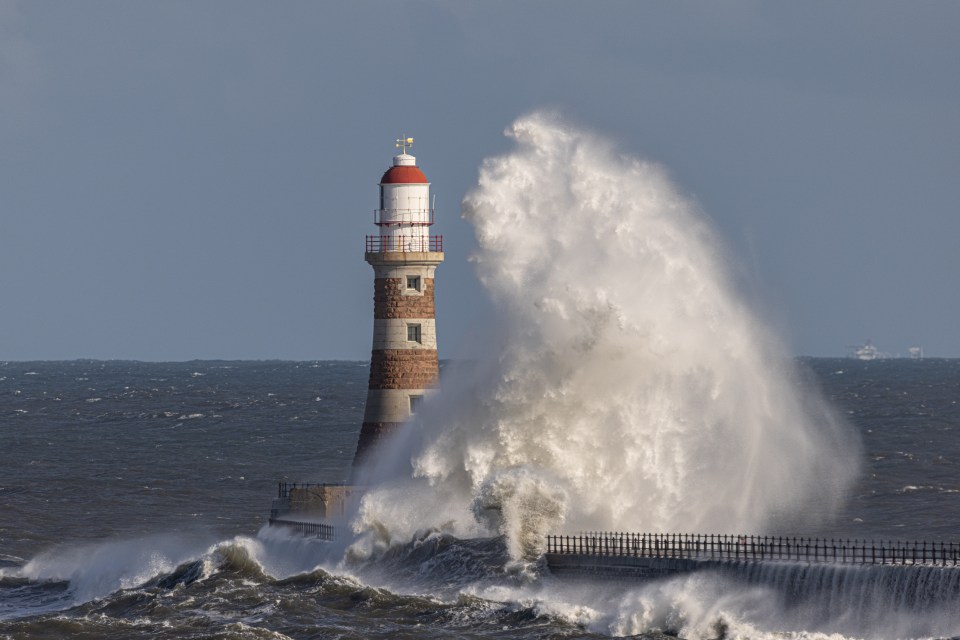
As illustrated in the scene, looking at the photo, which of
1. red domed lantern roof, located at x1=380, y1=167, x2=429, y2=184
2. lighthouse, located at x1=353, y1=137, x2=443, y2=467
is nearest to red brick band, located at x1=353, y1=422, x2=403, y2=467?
lighthouse, located at x1=353, y1=137, x2=443, y2=467

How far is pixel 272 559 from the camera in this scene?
4697 centimetres

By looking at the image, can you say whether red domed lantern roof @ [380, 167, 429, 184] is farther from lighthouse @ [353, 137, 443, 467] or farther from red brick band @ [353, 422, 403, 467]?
red brick band @ [353, 422, 403, 467]

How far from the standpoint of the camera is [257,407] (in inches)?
5187

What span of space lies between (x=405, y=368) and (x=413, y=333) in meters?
0.85

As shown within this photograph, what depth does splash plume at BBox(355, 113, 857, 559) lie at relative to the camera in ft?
141

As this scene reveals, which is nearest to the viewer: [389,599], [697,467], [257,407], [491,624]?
[491,624]

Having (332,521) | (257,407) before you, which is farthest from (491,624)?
(257,407)

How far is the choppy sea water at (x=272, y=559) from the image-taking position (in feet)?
119

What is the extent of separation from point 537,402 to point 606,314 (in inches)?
99.3

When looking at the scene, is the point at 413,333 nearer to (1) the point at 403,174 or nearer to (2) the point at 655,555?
(1) the point at 403,174

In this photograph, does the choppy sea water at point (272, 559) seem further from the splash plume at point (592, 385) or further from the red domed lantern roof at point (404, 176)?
the red domed lantern roof at point (404, 176)

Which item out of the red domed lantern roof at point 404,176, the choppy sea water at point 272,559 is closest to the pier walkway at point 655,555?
the choppy sea water at point 272,559

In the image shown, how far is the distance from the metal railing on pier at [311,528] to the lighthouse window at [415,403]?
3333mm

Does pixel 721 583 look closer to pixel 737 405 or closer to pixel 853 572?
pixel 853 572
